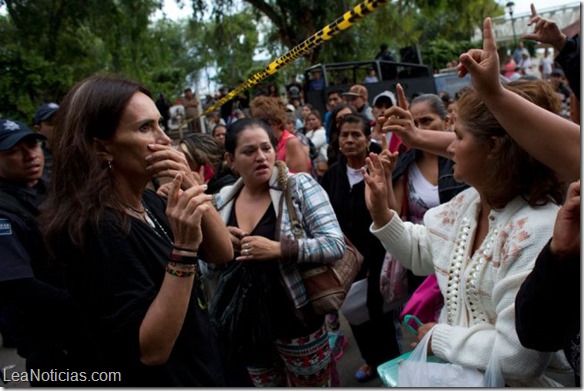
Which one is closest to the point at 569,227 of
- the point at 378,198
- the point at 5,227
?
the point at 378,198

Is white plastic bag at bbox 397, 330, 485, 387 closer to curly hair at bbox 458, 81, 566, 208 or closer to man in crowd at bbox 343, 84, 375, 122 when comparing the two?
curly hair at bbox 458, 81, 566, 208

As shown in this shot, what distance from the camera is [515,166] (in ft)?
4.81

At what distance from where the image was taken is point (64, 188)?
148cm

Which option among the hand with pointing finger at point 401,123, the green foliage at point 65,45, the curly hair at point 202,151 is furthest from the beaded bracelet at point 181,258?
the green foliage at point 65,45

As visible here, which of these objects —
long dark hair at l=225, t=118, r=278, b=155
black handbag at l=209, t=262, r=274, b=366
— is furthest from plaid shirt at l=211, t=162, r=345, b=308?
long dark hair at l=225, t=118, r=278, b=155

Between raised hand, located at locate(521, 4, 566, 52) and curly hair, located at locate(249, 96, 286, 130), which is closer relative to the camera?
raised hand, located at locate(521, 4, 566, 52)

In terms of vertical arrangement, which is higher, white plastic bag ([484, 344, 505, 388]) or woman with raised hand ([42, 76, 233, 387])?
woman with raised hand ([42, 76, 233, 387])

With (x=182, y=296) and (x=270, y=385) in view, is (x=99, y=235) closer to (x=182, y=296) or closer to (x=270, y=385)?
(x=182, y=296)

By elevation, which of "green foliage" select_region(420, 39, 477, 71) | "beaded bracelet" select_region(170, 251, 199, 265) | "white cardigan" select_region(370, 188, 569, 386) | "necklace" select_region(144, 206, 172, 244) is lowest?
"white cardigan" select_region(370, 188, 569, 386)

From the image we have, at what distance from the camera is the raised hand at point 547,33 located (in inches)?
73.8

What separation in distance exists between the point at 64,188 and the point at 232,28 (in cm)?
1439

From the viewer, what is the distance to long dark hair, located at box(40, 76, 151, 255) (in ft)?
4.62

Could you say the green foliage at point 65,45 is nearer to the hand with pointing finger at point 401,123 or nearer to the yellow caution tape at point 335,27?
the yellow caution tape at point 335,27

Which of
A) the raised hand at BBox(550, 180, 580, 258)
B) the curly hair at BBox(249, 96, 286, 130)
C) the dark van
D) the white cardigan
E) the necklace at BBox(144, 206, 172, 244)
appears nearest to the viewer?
the raised hand at BBox(550, 180, 580, 258)
